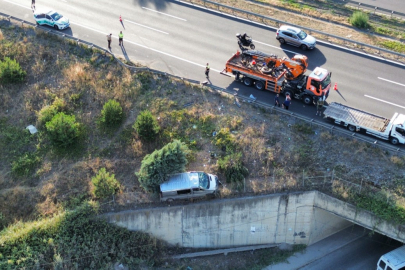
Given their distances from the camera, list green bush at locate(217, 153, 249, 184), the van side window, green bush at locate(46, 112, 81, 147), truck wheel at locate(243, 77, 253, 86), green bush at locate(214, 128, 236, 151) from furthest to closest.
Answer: truck wheel at locate(243, 77, 253, 86) < green bush at locate(46, 112, 81, 147) < green bush at locate(214, 128, 236, 151) < green bush at locate(217, 153, 249, 184) < the van side window

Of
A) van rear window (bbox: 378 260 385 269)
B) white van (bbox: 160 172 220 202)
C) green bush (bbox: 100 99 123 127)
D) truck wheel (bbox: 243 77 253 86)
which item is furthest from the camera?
truck wheel (bbox: 243 77 253 86)

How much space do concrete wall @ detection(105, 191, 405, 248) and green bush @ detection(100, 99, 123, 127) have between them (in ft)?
21.4

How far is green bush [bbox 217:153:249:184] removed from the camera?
25.5 m

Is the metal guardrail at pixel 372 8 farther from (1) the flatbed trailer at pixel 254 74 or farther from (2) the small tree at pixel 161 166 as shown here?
(2) the small tree at pixel 161 166

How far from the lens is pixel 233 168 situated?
25.7 metres

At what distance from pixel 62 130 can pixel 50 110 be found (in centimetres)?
276

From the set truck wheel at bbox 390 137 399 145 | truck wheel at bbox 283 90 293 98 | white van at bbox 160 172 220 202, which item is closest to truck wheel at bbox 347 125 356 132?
truck wheel at bbox 390 137 399 145

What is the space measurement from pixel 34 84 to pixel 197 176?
14.6 meters

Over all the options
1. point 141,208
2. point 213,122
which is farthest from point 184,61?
point 141,208

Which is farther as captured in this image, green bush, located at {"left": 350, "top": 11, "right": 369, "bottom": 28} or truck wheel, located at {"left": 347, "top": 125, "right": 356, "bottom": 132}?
green bush, located at {"left": 350, "top": 11, "right": 369, "bottom": 28}

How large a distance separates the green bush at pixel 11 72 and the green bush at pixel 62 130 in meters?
5.56

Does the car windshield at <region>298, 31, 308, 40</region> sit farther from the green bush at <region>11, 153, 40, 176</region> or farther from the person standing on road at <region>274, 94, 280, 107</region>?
the green bush at <region>11, 153, 40, 176</region>

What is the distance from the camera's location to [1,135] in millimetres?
29953

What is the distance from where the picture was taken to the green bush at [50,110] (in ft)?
98.3
